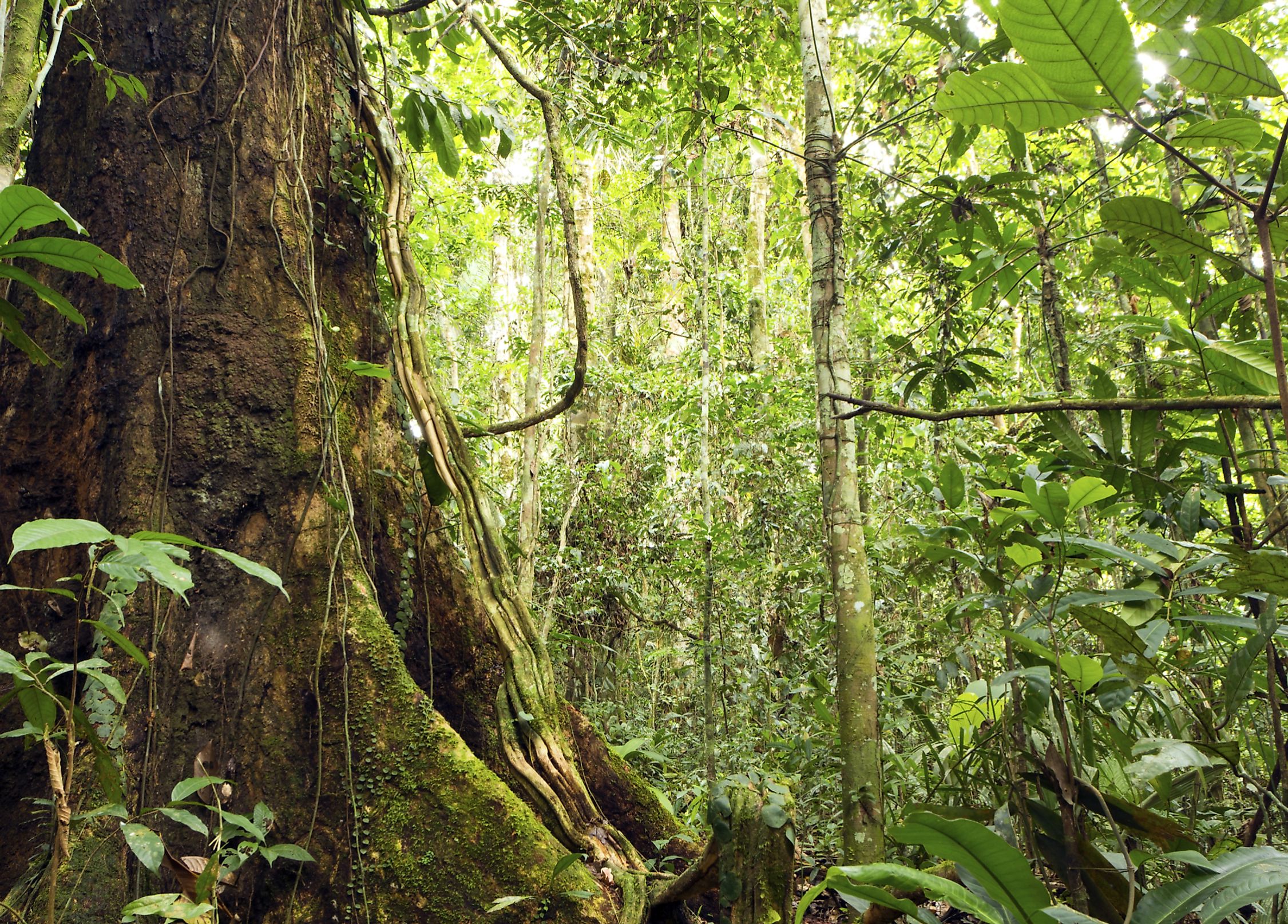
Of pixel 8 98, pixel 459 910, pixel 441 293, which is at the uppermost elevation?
pixel 441 293

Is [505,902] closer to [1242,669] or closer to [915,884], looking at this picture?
[915,884]

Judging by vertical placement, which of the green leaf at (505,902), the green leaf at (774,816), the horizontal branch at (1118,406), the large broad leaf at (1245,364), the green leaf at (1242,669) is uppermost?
the large broad leaf at (1245,364)

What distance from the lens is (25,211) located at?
1136 mm

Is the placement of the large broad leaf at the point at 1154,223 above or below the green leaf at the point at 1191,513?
above

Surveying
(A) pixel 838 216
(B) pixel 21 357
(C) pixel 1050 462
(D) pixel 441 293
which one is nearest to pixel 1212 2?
(C) pixel 1050 462

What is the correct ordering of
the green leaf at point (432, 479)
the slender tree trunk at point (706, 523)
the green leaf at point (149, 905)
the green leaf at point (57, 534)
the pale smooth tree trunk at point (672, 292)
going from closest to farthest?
the green leaf at point (57, 534)
the green leaf at point (149, 905)
the green leaf at point (432, 479)
the slender tree trunk at point (706, 523)
the pale smooth tree trunk at point (672, 292)

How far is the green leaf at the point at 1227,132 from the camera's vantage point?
3.69 feet

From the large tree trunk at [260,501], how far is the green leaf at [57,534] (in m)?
0.94

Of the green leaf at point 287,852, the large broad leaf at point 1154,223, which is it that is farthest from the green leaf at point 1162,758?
the green leaf at point 287,852

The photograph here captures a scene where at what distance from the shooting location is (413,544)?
2.34 metres

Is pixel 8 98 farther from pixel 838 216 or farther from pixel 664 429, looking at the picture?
pixel 664 429

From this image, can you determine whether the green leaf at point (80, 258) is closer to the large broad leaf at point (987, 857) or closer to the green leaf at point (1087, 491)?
the large broad leaf at point (987, 857)

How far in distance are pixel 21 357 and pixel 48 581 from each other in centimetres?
73

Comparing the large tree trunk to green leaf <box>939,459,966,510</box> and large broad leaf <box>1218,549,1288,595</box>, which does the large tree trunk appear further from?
large broad leaf <box>1218,549,1288,595</box>
